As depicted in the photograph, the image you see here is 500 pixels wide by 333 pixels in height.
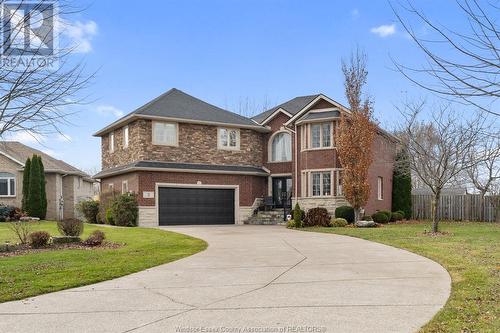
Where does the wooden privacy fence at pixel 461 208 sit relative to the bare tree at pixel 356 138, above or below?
below

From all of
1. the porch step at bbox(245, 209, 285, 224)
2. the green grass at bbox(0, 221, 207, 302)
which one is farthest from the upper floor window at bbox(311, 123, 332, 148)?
the green grass at bbox(0, 221, 207, 302)

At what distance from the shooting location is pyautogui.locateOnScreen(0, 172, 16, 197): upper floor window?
32.4 metres

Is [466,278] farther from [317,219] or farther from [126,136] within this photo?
[126,136]

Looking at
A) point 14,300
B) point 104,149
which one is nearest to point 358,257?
point 14,300

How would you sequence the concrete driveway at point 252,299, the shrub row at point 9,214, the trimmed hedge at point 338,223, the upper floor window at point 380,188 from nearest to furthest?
the concrete driveway at point 252,299
the trimmed hedge at point 338,223
the upper floor window at point 380,188
the shrub row at point 9,214

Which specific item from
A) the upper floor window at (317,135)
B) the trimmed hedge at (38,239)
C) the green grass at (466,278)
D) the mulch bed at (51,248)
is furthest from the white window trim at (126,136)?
the green grass at (466,278)

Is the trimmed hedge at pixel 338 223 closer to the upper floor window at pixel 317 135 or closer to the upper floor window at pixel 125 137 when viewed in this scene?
the upper floor window at pixel 317 135

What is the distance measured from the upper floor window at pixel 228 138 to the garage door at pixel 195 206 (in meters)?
2.65

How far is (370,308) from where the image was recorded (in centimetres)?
601

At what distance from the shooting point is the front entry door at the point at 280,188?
27.5 meters

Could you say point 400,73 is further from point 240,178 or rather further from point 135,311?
point 240,178

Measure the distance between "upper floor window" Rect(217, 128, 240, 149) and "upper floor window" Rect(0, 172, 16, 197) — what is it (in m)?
16.5

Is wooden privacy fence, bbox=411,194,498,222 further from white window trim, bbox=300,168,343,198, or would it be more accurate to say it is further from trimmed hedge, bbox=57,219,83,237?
trimmed hedge, bbox=57,219,83,237

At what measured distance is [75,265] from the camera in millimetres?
9539
